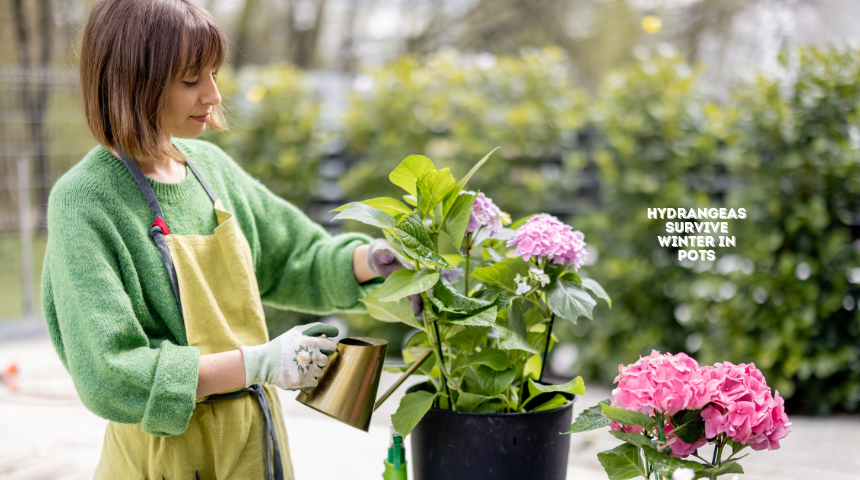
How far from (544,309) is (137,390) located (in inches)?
25.4

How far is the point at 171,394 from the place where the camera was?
908 mm

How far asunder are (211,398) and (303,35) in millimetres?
9717

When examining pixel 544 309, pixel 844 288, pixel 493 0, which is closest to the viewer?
pixel 544 309

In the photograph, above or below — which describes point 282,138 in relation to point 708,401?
above

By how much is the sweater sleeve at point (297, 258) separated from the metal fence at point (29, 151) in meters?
3.41

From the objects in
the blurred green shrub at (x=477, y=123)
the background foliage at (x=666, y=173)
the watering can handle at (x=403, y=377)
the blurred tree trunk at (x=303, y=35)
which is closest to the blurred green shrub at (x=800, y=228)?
the background foliage at (x=666, y=173)

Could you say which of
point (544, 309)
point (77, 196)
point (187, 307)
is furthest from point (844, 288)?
point (77, 196)

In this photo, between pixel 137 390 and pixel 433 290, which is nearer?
pixel 137 390

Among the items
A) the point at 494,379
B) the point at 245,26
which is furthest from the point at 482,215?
the point at 245,26

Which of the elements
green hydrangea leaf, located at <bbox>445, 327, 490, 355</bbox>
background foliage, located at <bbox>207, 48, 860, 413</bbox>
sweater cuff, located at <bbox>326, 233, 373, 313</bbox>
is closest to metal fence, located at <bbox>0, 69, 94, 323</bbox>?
background foliage, located at <bbox>207, 48, 860, 413</bbox>

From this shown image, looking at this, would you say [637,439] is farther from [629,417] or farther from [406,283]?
[406,283]

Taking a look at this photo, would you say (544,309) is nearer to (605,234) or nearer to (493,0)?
(605,234)

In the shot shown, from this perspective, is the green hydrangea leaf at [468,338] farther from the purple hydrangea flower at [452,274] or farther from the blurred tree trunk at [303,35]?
the blurred tree trunk at [303,35]

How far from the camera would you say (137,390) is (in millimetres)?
917
